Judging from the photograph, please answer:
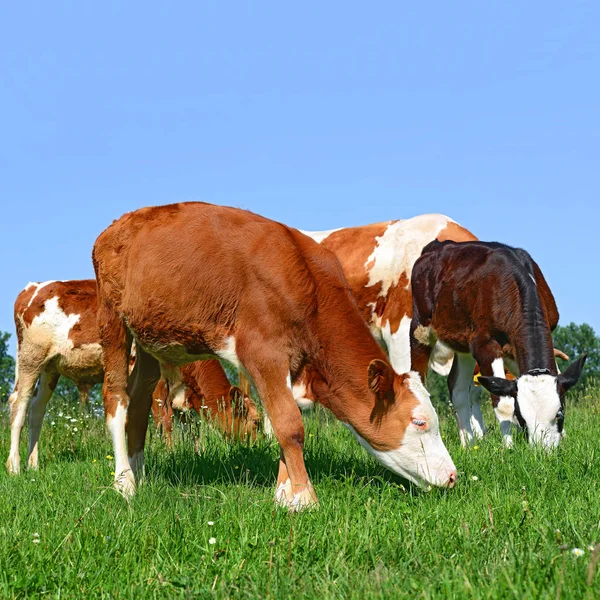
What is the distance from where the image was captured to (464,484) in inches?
249

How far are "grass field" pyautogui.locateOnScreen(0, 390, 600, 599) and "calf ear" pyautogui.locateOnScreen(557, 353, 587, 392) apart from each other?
3.99 feet

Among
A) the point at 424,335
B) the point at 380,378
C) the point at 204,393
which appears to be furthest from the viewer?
the point at 204,393

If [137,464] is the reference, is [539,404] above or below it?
above

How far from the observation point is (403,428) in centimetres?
643

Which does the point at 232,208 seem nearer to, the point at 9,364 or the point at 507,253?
the point at 507,253

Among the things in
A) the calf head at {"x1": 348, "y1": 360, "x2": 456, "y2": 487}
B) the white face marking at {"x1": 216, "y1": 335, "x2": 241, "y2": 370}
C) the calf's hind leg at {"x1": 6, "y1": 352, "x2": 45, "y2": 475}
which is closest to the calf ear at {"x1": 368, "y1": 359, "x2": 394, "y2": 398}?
the calf head at {"x1": 348, "y1": 360, "x2": 456, "y2": 487}

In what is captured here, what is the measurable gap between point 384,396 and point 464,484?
0.90m

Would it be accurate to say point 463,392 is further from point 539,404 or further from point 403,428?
point 403,428

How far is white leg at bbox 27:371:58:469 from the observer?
35.9ft

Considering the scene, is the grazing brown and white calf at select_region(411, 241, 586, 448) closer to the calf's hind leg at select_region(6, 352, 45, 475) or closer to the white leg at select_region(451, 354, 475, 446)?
the white leg at select_region(451, 354, 475, 446)

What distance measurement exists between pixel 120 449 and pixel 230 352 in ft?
5.32

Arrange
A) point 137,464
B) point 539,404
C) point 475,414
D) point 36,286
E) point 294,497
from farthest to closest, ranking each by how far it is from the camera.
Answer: point 36,286 < point 475,414 < point 539,404 < point 137,464 < point 294,497

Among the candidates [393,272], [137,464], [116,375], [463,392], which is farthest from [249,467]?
[393,272]

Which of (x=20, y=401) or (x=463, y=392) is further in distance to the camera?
(x=20, y=401)
